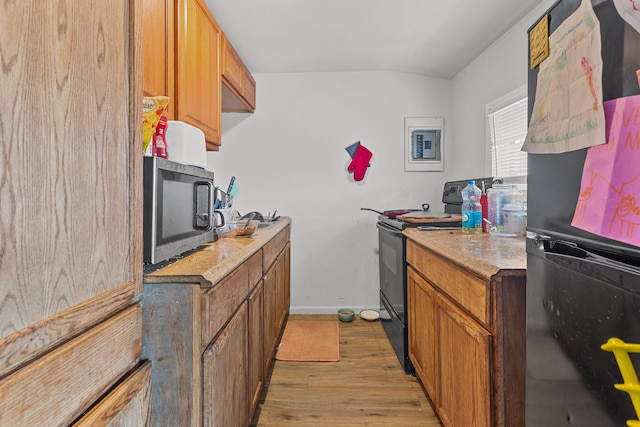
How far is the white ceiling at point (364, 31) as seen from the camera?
83.9 inches

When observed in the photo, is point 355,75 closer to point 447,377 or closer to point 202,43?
point 202,43

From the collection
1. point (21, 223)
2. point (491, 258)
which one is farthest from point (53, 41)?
point (491, 258)

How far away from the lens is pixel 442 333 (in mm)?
1497

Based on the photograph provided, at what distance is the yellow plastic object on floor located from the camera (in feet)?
1.51

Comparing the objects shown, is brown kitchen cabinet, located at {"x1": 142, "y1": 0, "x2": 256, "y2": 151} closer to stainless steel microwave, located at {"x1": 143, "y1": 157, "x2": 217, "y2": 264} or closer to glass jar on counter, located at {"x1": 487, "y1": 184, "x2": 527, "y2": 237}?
stainless steel microwave, located at {"x1": 143, "y1": 157, "x2": 217, "y2": 264}

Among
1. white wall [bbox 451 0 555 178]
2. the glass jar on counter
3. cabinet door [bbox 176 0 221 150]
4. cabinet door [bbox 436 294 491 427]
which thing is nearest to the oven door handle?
the glass jar on counter

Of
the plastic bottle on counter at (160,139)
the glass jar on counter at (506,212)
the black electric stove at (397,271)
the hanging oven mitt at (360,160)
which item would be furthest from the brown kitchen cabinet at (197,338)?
the hanging oven mitt at (360,160)

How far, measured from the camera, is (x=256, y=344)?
161cm

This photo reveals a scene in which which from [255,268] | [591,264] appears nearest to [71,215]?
[591,264]

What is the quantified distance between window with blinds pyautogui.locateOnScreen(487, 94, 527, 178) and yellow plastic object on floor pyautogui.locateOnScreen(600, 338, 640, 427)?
1.88 m

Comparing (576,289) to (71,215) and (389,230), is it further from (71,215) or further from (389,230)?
(389,230)

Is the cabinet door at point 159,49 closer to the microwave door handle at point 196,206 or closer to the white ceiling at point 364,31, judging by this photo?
the microwave door handle at point 196,206

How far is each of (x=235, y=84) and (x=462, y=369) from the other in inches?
93.7

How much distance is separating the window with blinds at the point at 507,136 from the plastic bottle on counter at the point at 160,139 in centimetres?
200
